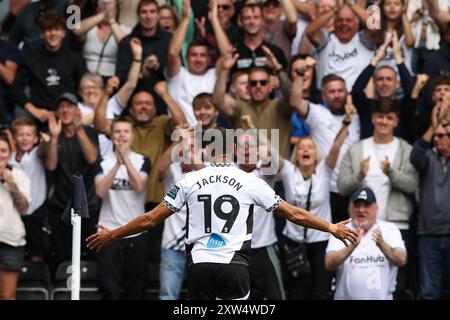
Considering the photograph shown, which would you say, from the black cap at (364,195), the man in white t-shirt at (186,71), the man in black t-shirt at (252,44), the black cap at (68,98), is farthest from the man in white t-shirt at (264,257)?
the black cap at (68,98)

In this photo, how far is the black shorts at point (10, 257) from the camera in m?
16.3

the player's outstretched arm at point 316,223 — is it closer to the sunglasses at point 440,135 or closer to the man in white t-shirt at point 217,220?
the man in white t-shirt at point 217,220

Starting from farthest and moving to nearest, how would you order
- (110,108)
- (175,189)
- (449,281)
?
(110,108), (449,281), (175,189)

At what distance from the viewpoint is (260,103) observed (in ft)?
56.5

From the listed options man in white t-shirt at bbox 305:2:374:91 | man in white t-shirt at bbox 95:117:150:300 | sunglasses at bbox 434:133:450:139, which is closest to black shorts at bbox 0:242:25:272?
man in white t-shirt at bbox 95:117:150:300

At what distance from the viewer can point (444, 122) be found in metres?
16.5

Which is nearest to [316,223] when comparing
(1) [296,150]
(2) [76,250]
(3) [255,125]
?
(2) [76,250]

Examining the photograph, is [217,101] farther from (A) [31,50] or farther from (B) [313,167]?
(A) [31,50]

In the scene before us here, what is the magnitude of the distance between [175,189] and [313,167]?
162 inches

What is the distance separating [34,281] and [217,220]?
4.96 meters

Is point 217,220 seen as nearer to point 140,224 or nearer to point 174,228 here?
point 140,224

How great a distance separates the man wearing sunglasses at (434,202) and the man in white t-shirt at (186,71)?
3.18m

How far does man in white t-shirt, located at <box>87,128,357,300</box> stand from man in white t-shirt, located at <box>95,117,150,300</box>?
3.60m
